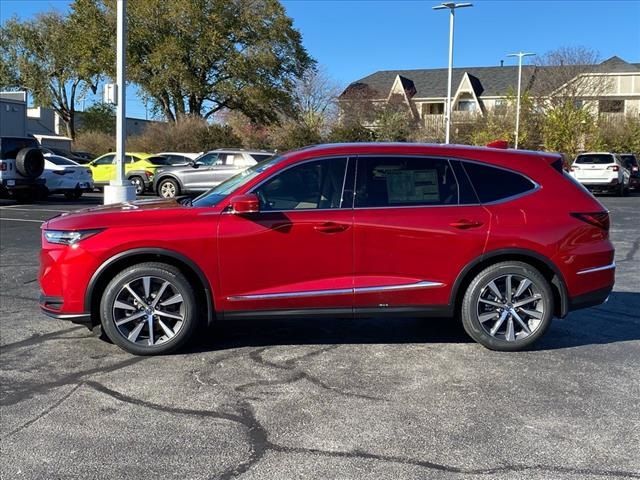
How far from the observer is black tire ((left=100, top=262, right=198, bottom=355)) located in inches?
205

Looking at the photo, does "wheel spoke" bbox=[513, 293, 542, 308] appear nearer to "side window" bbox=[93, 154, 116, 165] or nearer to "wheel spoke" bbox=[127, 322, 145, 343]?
"wheel spoke" bbox=[127, 322, 145, 343]

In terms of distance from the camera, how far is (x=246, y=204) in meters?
5.11

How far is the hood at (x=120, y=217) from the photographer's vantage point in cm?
522

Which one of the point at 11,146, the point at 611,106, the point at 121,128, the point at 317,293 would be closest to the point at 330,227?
the point at 317,293

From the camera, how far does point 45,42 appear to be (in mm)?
54750

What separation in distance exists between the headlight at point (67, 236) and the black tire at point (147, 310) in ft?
1.31

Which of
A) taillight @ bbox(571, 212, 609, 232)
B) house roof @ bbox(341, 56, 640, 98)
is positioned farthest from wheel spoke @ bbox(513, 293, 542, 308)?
house roof @ bbox(341, 56, 640, 98)

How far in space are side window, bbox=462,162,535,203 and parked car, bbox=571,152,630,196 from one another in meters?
22.1

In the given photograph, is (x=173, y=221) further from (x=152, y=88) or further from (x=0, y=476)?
(x=152, y=88)

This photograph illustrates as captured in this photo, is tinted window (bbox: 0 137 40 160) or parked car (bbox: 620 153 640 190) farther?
parked car (bbox: 620 153 640 190)

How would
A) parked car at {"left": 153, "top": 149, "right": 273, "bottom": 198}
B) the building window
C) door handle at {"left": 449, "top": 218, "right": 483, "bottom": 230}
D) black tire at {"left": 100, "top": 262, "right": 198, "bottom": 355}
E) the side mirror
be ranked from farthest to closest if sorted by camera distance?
the building window < parked car at {"left": 153, "top": 149, "right": 273, "bottom": 198} < door handle at {"left": 449, "top": 218, "right": 483, "bottom": 230} < black tire at {"left": 100, "top": 262, "right": 198, "bottom": 355} < the side mirror

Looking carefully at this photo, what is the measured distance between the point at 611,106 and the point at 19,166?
43479mm

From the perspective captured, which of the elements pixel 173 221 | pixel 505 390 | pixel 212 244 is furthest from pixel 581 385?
pixel 173 221

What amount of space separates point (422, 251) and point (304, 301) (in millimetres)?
1028
